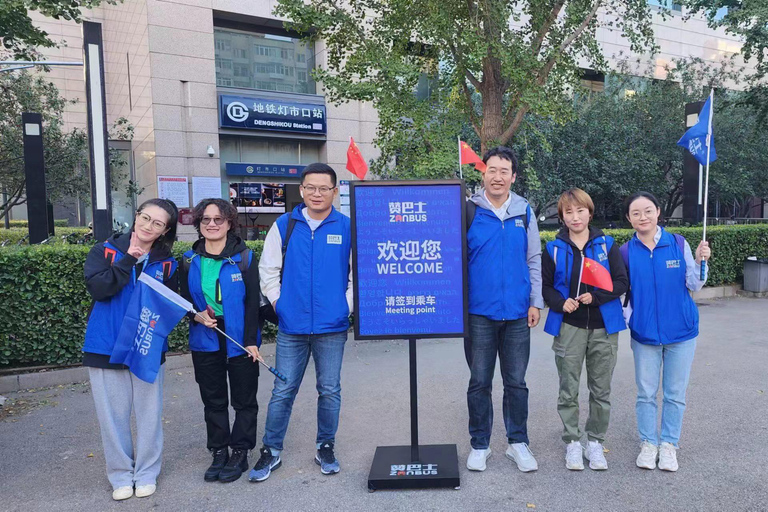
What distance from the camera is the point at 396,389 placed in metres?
5.61

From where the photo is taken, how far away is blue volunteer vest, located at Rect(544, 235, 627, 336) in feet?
12.1

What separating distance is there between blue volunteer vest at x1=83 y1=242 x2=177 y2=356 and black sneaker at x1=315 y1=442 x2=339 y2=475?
154cm

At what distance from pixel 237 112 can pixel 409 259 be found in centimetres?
1612

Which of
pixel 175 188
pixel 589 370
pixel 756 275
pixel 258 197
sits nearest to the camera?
pixel 589 370

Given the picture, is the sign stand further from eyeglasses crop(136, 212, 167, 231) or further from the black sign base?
eyeglasses crop(136, 212, 167, 231)

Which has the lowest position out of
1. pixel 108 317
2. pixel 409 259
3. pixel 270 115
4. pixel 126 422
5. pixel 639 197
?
pixel 126 422

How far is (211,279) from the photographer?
3.60 m

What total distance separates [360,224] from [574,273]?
1.50 m

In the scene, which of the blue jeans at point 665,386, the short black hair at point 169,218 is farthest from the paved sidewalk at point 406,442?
the short black hair at point 169,218

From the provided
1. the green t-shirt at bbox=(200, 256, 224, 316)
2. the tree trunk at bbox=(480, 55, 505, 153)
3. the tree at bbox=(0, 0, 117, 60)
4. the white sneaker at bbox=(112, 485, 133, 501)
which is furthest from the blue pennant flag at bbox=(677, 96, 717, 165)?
the tree at bbox=(0, 0, 117, 60)

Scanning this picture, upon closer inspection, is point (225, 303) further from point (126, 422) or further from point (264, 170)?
point (264, 170)

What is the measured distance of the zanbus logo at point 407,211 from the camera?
3.48 m

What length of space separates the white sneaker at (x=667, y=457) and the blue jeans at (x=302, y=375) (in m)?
2.22

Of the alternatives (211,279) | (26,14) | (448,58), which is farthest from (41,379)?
(448,58)
